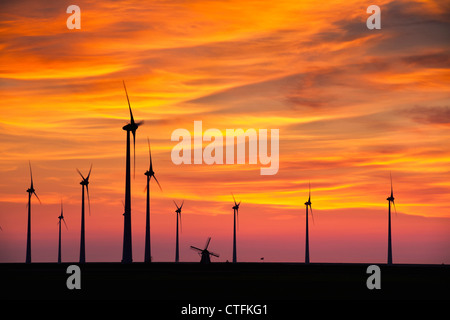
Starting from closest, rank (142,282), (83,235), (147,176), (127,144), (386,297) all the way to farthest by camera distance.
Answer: (386,297) → (142,282) → (127,144) → (83,235) → (147,176)

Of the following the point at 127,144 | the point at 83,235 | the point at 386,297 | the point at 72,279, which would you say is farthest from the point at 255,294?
the point at 83,235

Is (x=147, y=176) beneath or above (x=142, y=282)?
above
